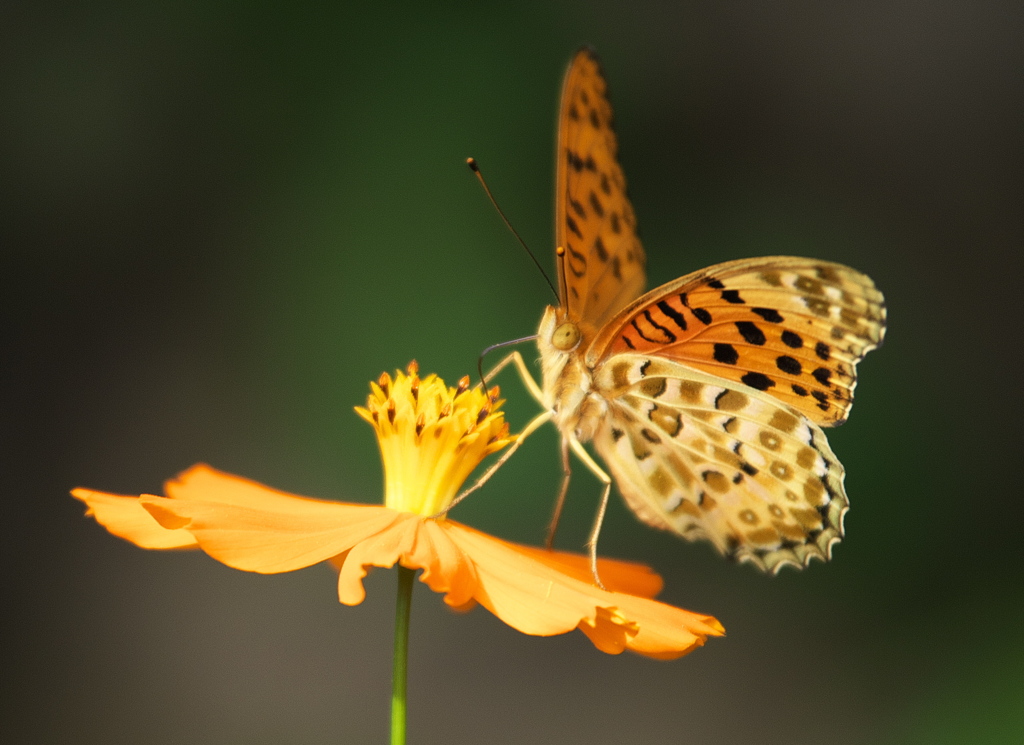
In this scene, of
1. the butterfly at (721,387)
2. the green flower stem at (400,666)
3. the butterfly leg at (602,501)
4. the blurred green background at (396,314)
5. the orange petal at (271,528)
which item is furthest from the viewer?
the blurred green background at (396,314)

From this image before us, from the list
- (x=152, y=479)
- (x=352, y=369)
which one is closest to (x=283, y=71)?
(x=352, y=369)

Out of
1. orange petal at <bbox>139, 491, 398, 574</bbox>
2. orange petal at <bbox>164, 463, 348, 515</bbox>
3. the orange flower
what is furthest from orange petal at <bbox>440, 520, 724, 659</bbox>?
orange petal at <bbox>164, 463, 348, 515</bbox>

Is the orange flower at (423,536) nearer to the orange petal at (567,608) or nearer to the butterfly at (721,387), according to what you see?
the orange petal at (567,608)

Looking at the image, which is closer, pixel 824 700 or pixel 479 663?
pixel 824 700

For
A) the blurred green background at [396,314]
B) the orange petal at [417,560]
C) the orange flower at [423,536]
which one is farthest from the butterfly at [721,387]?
the blurred green background at [396,314]

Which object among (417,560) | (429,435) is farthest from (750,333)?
(417,560)

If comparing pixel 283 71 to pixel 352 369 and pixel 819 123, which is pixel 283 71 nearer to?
pixel 352 369
